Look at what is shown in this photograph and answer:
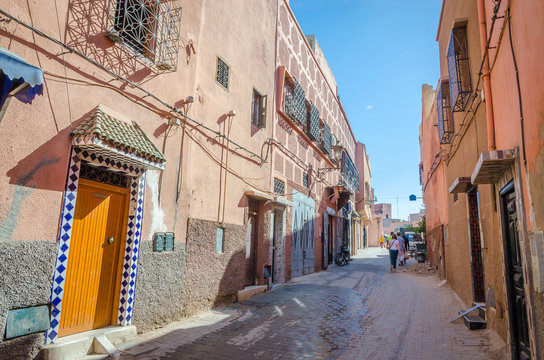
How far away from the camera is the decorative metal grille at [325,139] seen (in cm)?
1548

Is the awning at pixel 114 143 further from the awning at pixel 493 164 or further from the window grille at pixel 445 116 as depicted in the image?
the window grille at pixel 445 116

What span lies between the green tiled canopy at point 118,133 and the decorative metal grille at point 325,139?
36.0 ft

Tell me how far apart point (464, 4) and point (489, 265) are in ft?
16.5

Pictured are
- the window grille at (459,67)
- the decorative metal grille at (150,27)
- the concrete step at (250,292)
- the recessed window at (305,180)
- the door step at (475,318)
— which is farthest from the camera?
the recessed window at (305,180)

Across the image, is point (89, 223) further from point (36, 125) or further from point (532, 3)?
point (532, 3)

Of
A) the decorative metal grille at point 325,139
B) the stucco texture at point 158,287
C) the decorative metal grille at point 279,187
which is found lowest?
the stucco texture at point 158,287

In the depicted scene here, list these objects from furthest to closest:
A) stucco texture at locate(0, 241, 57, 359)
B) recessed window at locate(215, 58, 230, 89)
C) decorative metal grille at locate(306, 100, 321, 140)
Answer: decorative metal grille at locate(306, 100, 321, 140) < recessed window at locate(215, 58, 230, 89) < stucco texture at locate(0, 241, 57, 359)

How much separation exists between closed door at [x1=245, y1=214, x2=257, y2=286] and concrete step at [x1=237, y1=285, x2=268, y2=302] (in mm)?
318

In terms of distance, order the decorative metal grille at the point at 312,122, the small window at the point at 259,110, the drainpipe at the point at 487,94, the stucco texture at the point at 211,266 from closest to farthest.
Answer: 1. the drainpipe at the point at 487,94
2. the stucco texture at the point at 211,266
3. the small window at the point at 259,110
4. the decorative metal grille at the point at 312,122

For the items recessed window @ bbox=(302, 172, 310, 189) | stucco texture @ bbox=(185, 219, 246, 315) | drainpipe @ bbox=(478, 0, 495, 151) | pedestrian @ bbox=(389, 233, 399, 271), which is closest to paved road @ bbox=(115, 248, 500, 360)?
stucco texture @ bbox=(185, 219, 246, 315)

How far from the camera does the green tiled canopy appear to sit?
4195 mm

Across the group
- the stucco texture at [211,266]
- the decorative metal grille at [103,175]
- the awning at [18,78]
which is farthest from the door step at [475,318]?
the awning at [18,78]

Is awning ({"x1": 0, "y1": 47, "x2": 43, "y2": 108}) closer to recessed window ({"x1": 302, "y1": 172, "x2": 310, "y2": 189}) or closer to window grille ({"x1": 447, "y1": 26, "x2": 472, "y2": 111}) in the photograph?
window grille ({"x1": 447, "y1": 26, "x2": 472, "y2": 111})

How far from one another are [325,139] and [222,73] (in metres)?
8.76
